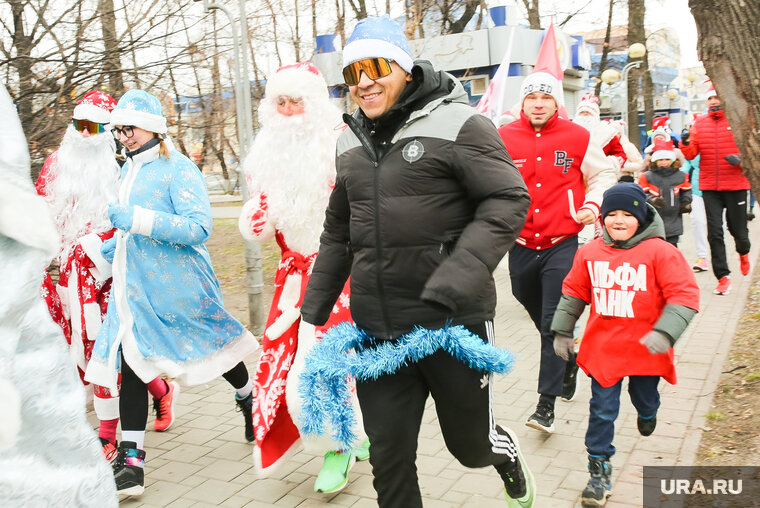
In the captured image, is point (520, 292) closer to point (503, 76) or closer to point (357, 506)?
→ point (357, 506)

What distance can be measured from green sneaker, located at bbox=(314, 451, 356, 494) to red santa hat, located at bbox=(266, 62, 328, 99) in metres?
1.94

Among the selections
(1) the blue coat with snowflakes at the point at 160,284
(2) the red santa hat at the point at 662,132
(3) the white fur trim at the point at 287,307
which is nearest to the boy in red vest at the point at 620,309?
(3) the white fur trim at the point at 287,307

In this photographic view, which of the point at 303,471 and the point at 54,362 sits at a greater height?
the point at 54,362

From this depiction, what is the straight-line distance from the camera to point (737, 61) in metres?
4.16

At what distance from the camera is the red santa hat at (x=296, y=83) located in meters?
4.26

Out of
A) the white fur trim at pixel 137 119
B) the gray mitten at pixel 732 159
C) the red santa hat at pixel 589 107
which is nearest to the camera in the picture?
the white fur trim at pixel 137 119

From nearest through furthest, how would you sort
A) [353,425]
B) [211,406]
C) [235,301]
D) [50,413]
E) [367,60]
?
[50,413], [367,60], [353,425], [211,406], [235,301]

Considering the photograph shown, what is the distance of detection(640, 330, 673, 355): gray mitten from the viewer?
347 centimetres

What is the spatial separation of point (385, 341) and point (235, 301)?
22.2ft

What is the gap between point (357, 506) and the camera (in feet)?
12.9

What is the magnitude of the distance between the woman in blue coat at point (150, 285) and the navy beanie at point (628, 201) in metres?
2.14

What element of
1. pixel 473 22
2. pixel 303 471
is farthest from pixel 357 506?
pixel 473 22

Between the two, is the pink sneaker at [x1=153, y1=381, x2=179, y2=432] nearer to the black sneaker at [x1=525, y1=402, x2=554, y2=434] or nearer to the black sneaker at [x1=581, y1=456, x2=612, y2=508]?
the black sneaker at [x1=525, y1=402, x2=554, y2=434]

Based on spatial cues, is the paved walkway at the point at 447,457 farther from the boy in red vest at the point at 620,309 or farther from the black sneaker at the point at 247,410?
the boy in red vest at the point at 620,309
